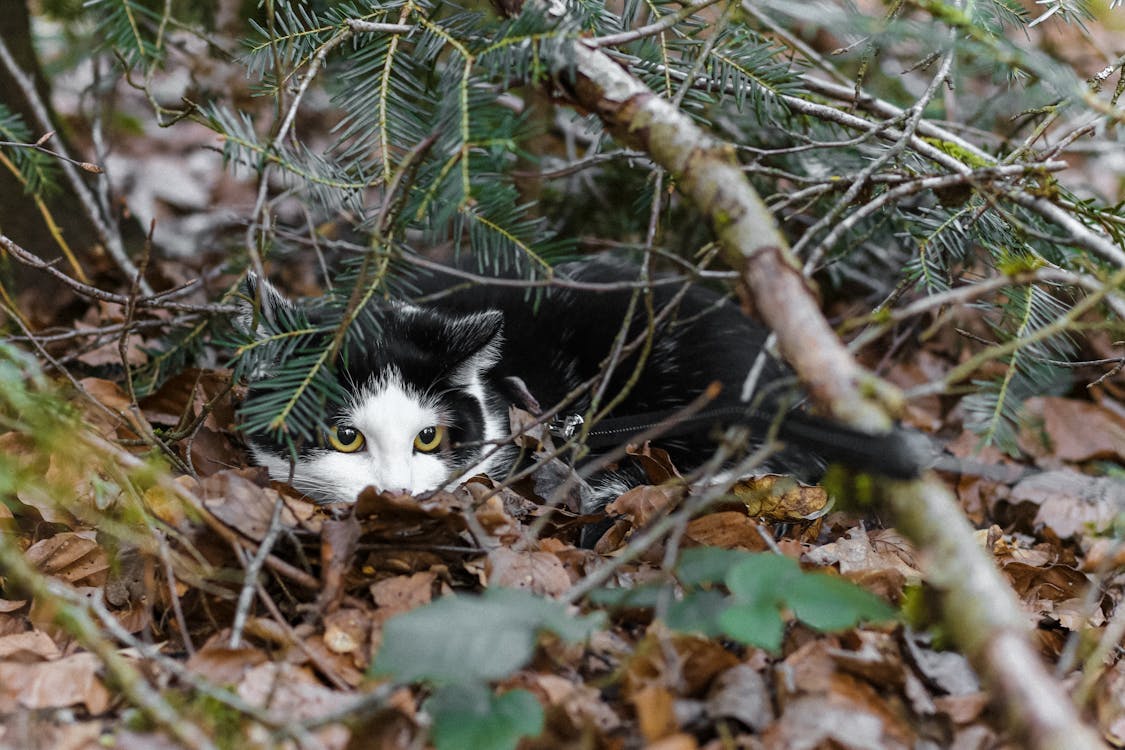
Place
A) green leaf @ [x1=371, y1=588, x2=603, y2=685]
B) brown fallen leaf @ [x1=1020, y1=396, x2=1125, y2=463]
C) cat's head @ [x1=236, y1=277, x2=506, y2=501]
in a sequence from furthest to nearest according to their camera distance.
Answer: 1. brown fallen leaf @ [x1=1020, y1=396, x2=1125, y2=463]
2. cat's head @ [x1=236, y1=277, x2=506, y2=501]
3. green leaf @ [x1=371, y1=588, x2=603, y2=685]

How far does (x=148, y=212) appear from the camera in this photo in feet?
13.8

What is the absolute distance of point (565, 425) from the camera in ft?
8.27

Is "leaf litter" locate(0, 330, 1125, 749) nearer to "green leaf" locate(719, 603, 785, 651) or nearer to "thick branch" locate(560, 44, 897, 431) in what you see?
"green leaf" locate(719, 603, 785, 651)

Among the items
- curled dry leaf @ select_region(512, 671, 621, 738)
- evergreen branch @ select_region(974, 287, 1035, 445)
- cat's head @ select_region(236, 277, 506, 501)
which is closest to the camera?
curled dry leaf @ select_region(512, 671, 621, 738)

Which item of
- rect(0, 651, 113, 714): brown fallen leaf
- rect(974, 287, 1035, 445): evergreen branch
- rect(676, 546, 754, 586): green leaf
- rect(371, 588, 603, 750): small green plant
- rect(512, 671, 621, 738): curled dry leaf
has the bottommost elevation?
rect(0, 651, 113, 714): brown fallen leaf

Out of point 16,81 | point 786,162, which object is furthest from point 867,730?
point 16,81

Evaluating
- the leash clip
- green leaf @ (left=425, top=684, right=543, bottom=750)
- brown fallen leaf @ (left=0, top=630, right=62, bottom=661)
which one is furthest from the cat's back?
green leaf @ (left=425, top=684, right=543, bottom=750)

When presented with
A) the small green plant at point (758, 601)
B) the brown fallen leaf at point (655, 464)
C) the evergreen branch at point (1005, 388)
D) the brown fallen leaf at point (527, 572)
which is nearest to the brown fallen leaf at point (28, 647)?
the brown fallen leaf at point (527, 572)

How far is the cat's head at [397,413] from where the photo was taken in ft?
7.65

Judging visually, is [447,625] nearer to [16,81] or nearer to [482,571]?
[482,571]

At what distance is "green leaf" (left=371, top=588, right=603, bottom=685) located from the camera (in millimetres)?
1130

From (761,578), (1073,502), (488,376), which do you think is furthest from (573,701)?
(1073,502)

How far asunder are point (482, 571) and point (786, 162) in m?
2.04

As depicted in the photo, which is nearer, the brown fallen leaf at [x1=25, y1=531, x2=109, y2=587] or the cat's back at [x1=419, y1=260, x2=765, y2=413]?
the brown fallen leaf at [x1=25, y1=531, x2=109, y2=587]
